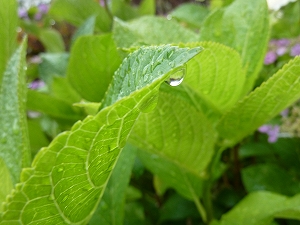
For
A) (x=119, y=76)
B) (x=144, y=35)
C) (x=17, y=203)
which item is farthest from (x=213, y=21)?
(x=17, y=203)

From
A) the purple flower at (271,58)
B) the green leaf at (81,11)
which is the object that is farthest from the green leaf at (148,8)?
the purple flower at (271,58)

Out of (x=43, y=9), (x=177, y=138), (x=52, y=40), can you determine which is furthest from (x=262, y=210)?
(x=43, y=9)

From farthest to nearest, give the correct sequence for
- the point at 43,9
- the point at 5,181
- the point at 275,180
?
1. the point at 43,9
2. the point at 275,180
3. the point at 5,181

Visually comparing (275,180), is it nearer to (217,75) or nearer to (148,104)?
(217,75)

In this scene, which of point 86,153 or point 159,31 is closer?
point 86,153

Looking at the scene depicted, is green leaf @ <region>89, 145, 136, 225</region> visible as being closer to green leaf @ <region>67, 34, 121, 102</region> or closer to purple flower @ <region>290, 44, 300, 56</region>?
green leaf @ <region>67, 34, 121, 102</region>

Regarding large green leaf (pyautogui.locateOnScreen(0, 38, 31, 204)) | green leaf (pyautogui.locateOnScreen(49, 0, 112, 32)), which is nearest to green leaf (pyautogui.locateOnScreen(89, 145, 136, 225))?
large green leaf (pyautogui.locateOnScreen(0, 38, 31, 204))
